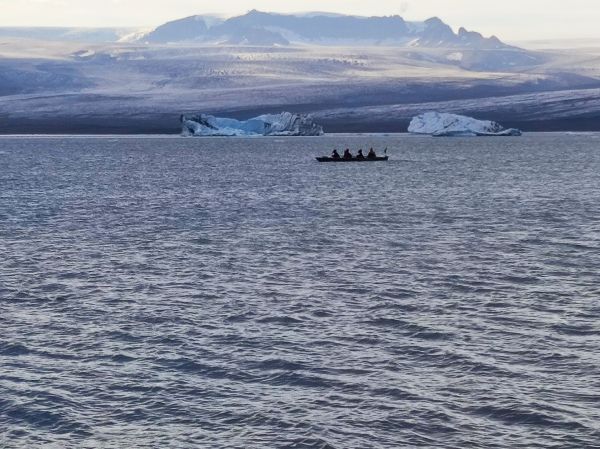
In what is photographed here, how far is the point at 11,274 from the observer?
3347cm

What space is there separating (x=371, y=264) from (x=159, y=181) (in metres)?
51.5

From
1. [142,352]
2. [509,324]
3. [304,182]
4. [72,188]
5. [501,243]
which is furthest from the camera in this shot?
[304,182]

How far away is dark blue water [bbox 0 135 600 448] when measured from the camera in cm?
1823

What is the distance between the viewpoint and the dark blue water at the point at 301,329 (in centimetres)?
1823

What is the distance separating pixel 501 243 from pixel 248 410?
941 inches

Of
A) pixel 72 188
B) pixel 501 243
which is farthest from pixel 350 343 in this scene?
pixel 72 188

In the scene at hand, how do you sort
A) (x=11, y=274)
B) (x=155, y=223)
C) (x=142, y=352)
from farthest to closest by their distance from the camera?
(x=155, y=223) < (x=11, y=274) < (x=142, y=352)

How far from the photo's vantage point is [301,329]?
25062 millimetres

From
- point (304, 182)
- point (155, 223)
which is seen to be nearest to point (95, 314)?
point (155, 223)

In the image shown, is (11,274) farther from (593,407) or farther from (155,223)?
(593,407)

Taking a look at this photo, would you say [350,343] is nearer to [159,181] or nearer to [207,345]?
[207,345]

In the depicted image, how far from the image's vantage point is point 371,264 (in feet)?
116

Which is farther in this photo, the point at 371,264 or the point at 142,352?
the point at 371,264

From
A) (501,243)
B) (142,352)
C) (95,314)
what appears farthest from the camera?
(501,243)
